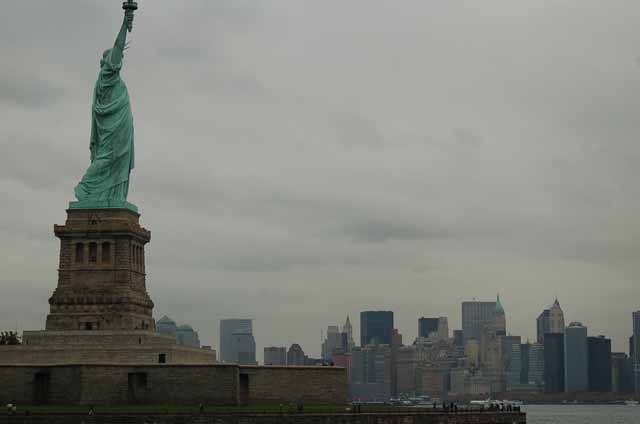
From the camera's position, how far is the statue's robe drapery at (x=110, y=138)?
90938 mm

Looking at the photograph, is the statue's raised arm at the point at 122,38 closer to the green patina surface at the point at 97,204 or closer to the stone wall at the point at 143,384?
the green patina surface at the point at 97,204

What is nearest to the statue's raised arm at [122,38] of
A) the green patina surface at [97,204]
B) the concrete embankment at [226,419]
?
the green patina surface at [97,204]

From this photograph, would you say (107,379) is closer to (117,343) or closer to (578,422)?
(117,343)

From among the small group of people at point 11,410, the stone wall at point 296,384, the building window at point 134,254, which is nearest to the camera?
the small group of people at point 11,410

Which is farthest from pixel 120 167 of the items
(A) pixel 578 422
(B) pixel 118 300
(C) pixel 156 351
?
(A) pixel 578 422

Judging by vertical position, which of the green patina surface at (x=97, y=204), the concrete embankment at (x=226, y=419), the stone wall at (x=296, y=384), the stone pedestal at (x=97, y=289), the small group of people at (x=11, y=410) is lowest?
the concrete embankment at (x=226, y=419)

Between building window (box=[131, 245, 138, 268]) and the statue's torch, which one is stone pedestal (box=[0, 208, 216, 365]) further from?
the statue's torch

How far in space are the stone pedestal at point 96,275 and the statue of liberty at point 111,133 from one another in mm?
2105

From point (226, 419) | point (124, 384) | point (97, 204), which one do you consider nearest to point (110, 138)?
point (97, 204)

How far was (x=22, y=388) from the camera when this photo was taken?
80.1 m

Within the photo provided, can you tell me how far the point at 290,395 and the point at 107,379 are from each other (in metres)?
12.2

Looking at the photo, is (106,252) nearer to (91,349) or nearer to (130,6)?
(91,349)

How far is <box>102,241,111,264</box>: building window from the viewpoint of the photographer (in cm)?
8869

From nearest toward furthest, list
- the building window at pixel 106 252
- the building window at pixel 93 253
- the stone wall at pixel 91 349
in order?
the stone wall at pixel 91 349, the building window at pixel 106 252, the building window at pixel 93 253
